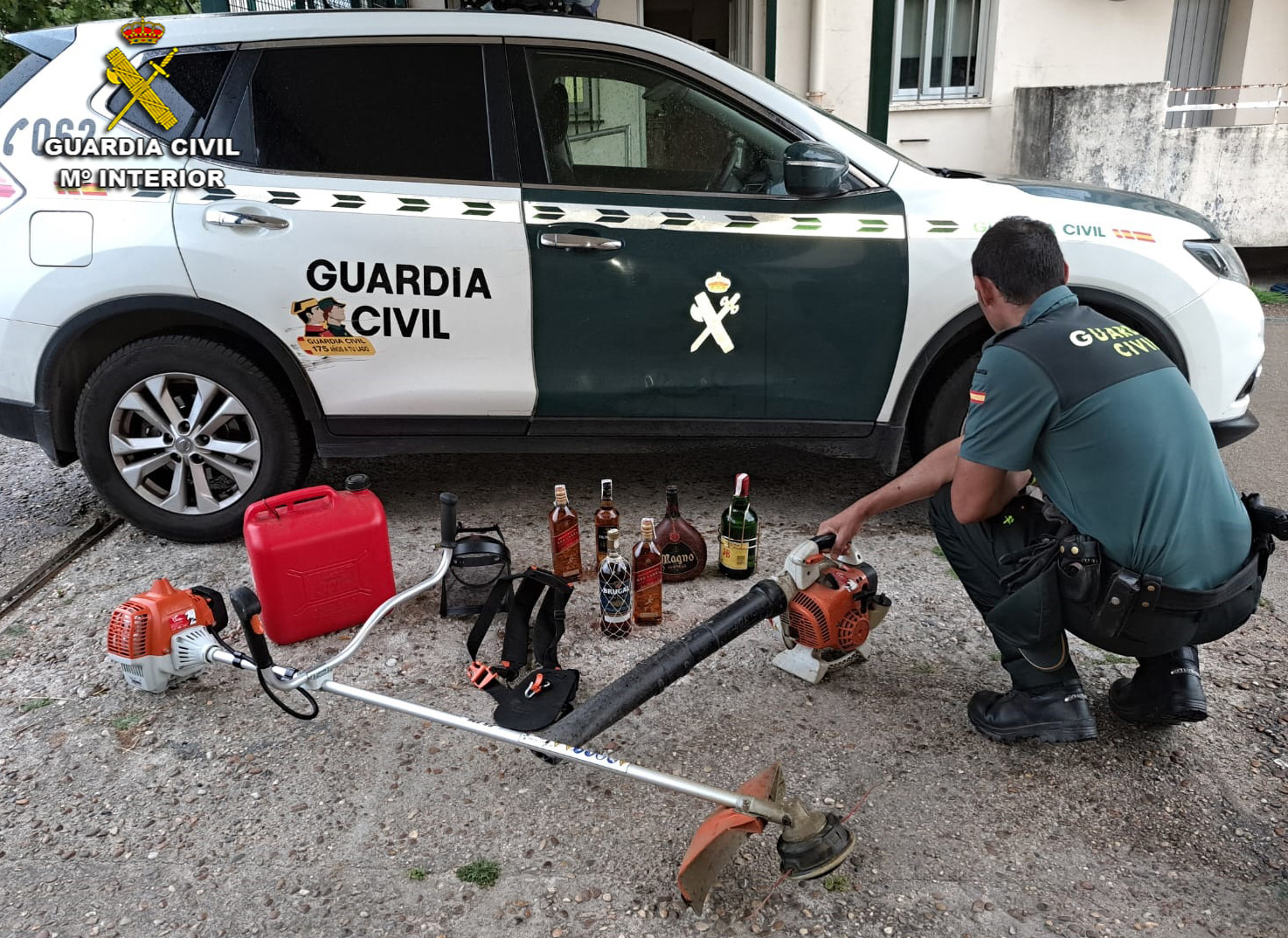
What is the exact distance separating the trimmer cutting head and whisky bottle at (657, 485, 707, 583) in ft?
4.34

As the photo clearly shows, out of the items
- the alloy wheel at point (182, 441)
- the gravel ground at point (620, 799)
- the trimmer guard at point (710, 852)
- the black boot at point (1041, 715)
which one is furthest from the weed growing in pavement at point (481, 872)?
the alloy wheel at point (182, 441)

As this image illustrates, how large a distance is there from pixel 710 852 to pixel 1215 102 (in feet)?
34.8

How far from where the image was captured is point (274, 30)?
3354 millimetres

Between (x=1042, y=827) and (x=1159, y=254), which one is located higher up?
(x=1159, y=254)

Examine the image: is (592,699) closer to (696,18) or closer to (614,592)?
(614,592)

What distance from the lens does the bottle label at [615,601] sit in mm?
3043

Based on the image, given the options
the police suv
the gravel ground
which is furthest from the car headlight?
the gravel ground

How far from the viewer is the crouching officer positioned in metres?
2.19

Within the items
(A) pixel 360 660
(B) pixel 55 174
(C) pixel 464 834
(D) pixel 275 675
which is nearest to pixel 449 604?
(A) pixel 360 660

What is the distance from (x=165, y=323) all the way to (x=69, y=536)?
1.09 m

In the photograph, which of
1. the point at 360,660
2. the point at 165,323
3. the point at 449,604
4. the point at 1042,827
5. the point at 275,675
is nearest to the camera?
the point at 1042,827

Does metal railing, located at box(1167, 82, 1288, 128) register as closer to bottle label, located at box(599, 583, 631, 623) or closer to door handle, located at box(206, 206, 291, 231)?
bottle label, located at box(599, 583, 631, 623)

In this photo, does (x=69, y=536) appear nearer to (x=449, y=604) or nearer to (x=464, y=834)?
(x=449, y=604)

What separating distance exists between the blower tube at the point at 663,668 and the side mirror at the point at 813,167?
1.50 metres
